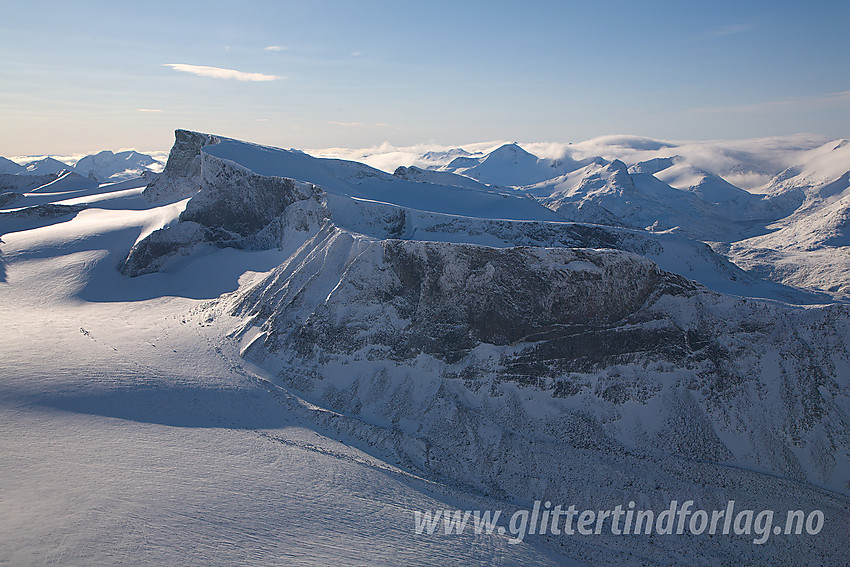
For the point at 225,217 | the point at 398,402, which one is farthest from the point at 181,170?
the point at 398,402

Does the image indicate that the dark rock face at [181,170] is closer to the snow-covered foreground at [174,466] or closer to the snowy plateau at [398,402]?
the snowy plateau at [398,402]

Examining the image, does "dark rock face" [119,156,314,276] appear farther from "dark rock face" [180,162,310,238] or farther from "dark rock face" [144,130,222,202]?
"dark rock face" [144,130,222,202]

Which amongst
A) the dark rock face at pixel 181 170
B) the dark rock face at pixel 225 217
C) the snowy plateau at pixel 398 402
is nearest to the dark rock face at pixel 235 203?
the dark rock face at pixel 225 217

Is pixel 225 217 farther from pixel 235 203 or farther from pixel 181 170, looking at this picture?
pixel 181 170

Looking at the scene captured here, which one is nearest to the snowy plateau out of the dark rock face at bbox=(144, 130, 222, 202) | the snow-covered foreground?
the snow-covered foreground

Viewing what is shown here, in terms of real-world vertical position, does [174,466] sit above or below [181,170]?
below

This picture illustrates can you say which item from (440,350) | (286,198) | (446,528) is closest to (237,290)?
(286,198)
